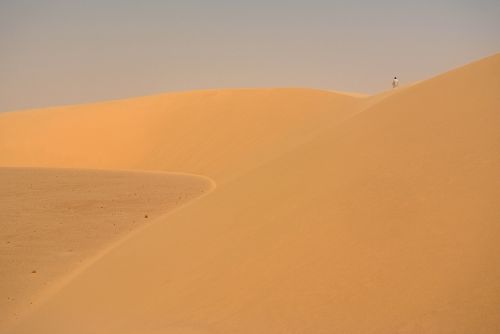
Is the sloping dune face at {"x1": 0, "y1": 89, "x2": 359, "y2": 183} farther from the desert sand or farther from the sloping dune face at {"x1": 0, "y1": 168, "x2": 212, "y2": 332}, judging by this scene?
the desert sand

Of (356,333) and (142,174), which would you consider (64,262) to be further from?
(142,174)

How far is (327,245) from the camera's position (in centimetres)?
682

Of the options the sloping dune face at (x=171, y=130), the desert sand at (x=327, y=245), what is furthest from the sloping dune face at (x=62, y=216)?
the sloping dune face at (x=171, y=130)

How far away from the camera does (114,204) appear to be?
16.4m

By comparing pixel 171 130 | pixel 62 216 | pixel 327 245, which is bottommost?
pixel 327 245

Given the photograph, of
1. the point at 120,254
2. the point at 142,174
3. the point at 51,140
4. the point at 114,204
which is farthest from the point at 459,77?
the point at 51,140

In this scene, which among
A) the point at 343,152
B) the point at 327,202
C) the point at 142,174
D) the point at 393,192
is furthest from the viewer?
the point at 142,174

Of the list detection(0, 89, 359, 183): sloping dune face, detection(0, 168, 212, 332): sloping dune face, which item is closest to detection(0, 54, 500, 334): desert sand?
detection(0, 168, 212, 332): sloping dune face

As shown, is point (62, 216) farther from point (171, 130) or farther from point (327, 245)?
point (171, 130)

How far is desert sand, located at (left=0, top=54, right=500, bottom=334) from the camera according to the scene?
546 cm

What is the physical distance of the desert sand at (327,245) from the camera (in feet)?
17.9

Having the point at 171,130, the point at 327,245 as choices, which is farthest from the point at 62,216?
the point at 171,130

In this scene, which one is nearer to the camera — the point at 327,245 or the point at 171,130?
the point at 327,245

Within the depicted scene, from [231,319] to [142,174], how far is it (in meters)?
16.2
